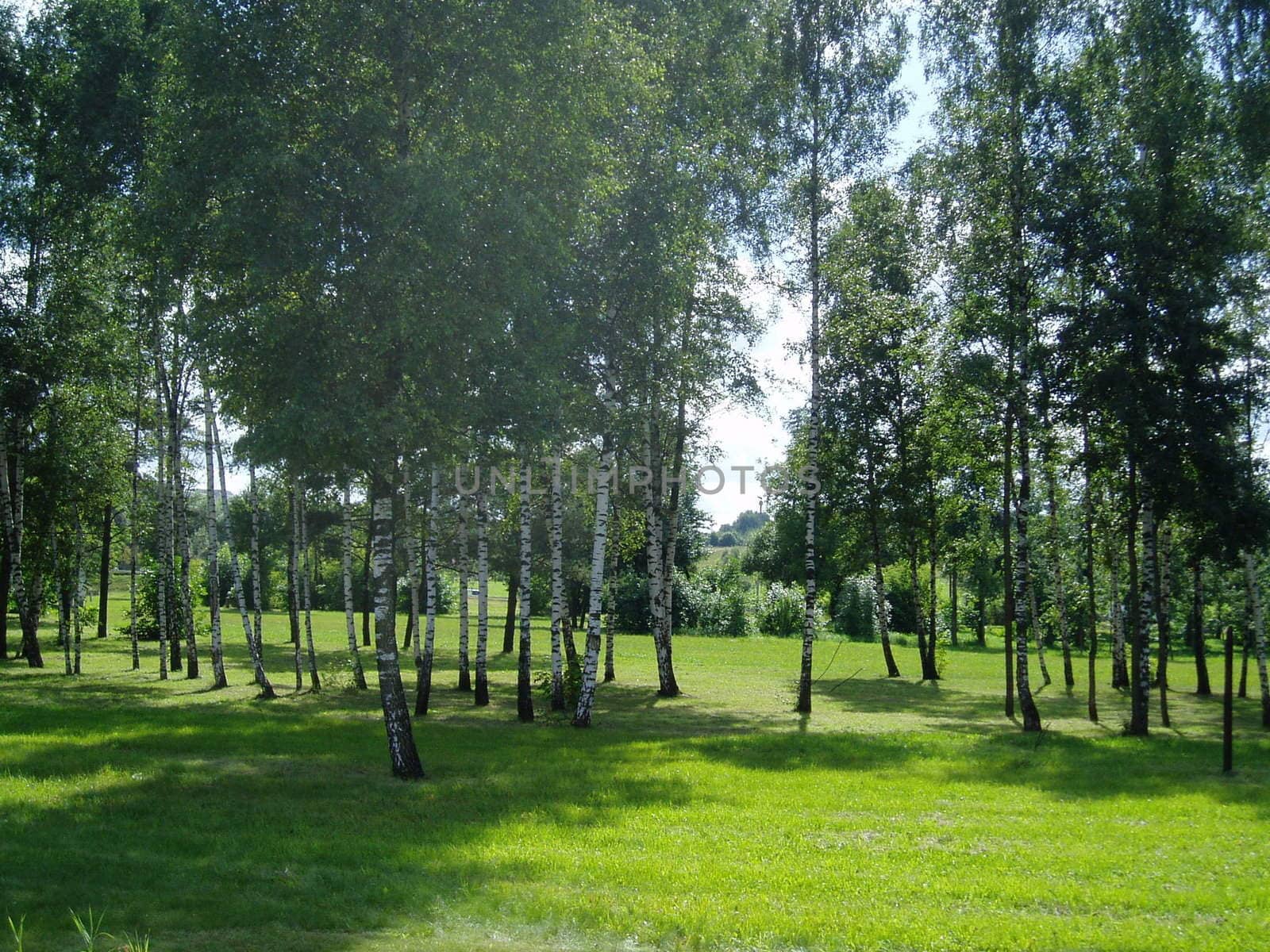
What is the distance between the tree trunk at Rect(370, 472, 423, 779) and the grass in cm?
46

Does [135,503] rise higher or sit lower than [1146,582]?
higher

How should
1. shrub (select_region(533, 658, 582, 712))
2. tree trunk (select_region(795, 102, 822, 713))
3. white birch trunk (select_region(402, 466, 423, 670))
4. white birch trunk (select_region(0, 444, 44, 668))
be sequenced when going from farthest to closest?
1. white birch trunk (select_region(0, 444, 44, 668))
2. shrub (select_region(533, 658, 582, 712))
3. tree trunk (select_region(795, 102, 822, 713))
4. white birch trunk (select_region(402, 466, 423, 670))

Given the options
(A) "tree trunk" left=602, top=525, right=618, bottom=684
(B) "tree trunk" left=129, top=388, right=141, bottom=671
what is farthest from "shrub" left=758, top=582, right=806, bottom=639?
(B) "tree trunk" left=129, top=388, right=141, bottom=671

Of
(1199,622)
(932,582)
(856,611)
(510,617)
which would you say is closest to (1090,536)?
(1199,622)

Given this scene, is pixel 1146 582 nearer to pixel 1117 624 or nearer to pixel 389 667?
pixel 1117 624

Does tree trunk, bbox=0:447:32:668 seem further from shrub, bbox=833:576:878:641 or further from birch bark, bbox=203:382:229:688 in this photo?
shrub, bbox=833:576:878:641

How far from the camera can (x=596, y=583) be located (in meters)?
17.7

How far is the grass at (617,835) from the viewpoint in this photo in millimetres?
6688

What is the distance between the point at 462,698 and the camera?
22281 mm

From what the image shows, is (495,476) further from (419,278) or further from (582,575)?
(419,278)

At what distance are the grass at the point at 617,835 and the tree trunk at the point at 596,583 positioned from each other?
68cm

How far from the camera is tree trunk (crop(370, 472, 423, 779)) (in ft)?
38.5

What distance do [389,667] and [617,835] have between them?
4.00 meters

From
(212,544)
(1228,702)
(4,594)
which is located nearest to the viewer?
(1228,702)
